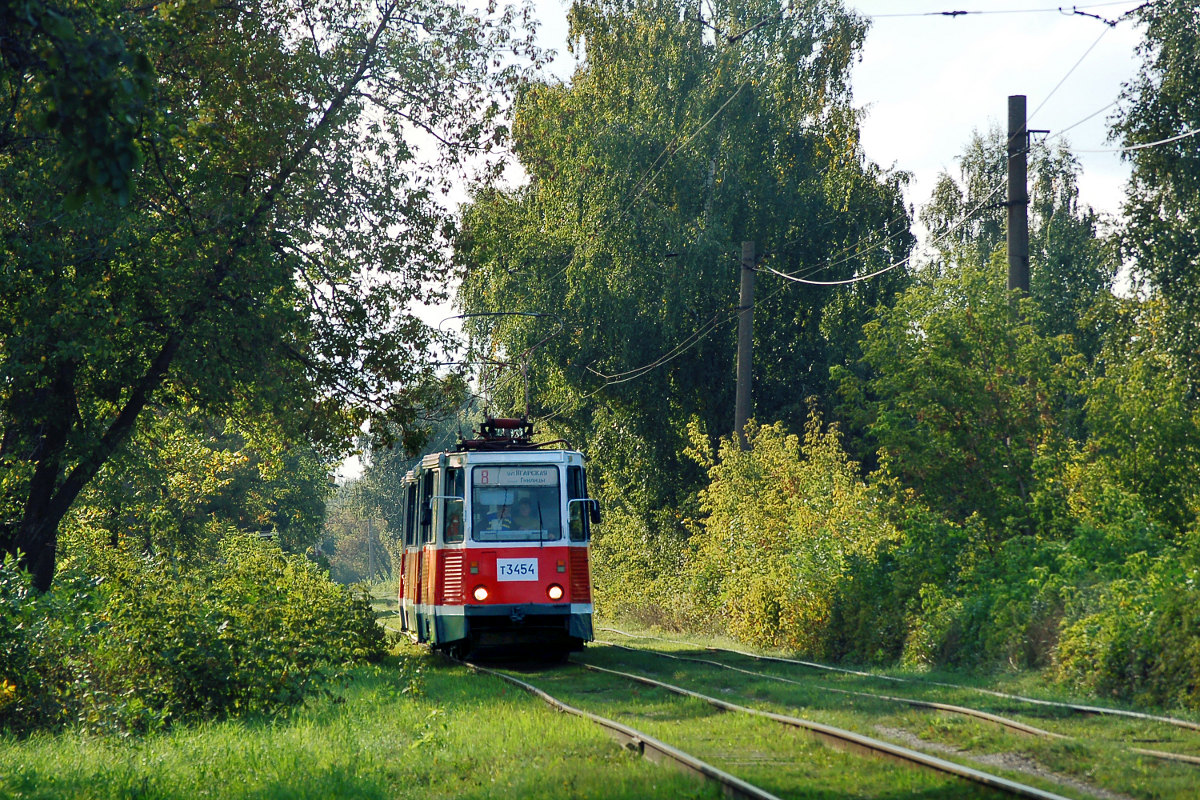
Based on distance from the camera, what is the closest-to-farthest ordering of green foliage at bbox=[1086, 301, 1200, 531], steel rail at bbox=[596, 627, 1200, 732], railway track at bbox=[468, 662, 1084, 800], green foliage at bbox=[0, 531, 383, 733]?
railway track at bbox=[468, 662, 1084, 800], steel rail at bbox=[596, 627, 1200, 732], green foliage at bbox=[0, 531, 383, 733], green foliage at bbox=[1086, 301, 1200, 531]

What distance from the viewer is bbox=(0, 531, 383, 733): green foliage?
495 inches

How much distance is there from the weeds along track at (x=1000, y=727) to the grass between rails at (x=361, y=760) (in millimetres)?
2529

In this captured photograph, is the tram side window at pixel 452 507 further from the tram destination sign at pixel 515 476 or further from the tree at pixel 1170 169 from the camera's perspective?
the tree at pixel 1170 169

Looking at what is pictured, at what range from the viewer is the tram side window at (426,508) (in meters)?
19.0

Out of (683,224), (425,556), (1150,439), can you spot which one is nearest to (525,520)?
(425,556)

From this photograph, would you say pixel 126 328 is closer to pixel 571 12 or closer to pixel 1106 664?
pixel 1106 664

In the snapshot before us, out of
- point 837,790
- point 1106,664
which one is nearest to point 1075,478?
point 1106,664

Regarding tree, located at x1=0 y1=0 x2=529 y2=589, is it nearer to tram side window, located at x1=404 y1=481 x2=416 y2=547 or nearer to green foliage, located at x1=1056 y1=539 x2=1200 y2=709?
tram side window, located at x1=404 y1=481 x2=416 y2=547

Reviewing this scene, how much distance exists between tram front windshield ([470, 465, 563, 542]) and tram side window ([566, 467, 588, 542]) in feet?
0.59

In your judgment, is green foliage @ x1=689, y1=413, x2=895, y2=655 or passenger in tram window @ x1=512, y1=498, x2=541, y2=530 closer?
passenger in tram window @ x1=512, y1=498, x2=541, y2=530

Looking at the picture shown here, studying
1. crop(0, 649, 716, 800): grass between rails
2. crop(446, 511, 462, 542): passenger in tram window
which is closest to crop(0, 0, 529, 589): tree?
crop(446, 511, 462, 542): passenger in tram window

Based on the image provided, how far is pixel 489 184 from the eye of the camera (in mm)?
23500

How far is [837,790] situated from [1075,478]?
33.4ft

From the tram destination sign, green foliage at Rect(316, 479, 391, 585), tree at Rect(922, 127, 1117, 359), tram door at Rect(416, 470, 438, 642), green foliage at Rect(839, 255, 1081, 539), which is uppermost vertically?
tree at Rect(922, 127, 1117, 359)
